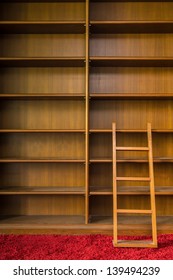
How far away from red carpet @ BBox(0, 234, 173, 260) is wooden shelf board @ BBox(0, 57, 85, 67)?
1862mm

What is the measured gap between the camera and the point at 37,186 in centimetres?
364

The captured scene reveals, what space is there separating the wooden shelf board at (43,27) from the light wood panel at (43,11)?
21cm

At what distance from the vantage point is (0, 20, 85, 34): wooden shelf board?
3.32m

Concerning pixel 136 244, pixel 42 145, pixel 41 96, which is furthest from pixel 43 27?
pixel 136 244

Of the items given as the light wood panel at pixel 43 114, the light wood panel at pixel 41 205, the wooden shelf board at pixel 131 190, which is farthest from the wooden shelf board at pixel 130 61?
the light wood panel at pixel 41 205

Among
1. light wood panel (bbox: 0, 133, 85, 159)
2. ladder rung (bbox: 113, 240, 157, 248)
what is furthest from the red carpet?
light wood panel (bbox: 0, 133, 85, 159)

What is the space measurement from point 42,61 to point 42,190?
56.2 inches

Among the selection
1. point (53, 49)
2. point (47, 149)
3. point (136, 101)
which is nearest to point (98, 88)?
point (136, 101)

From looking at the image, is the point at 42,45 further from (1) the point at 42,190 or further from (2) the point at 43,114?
(1) the point at 42,190

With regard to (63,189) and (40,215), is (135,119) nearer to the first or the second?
(63,189)

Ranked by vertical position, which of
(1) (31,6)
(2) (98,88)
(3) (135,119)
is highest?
(1) (31,6)

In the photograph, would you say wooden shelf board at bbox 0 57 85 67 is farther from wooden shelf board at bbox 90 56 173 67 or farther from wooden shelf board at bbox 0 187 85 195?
wooden shelf board at bbox 0 187 85 195

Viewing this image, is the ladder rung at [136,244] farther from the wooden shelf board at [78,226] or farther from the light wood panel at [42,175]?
the light wood panel at [42,175]

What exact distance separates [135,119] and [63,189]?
119 centimetres
